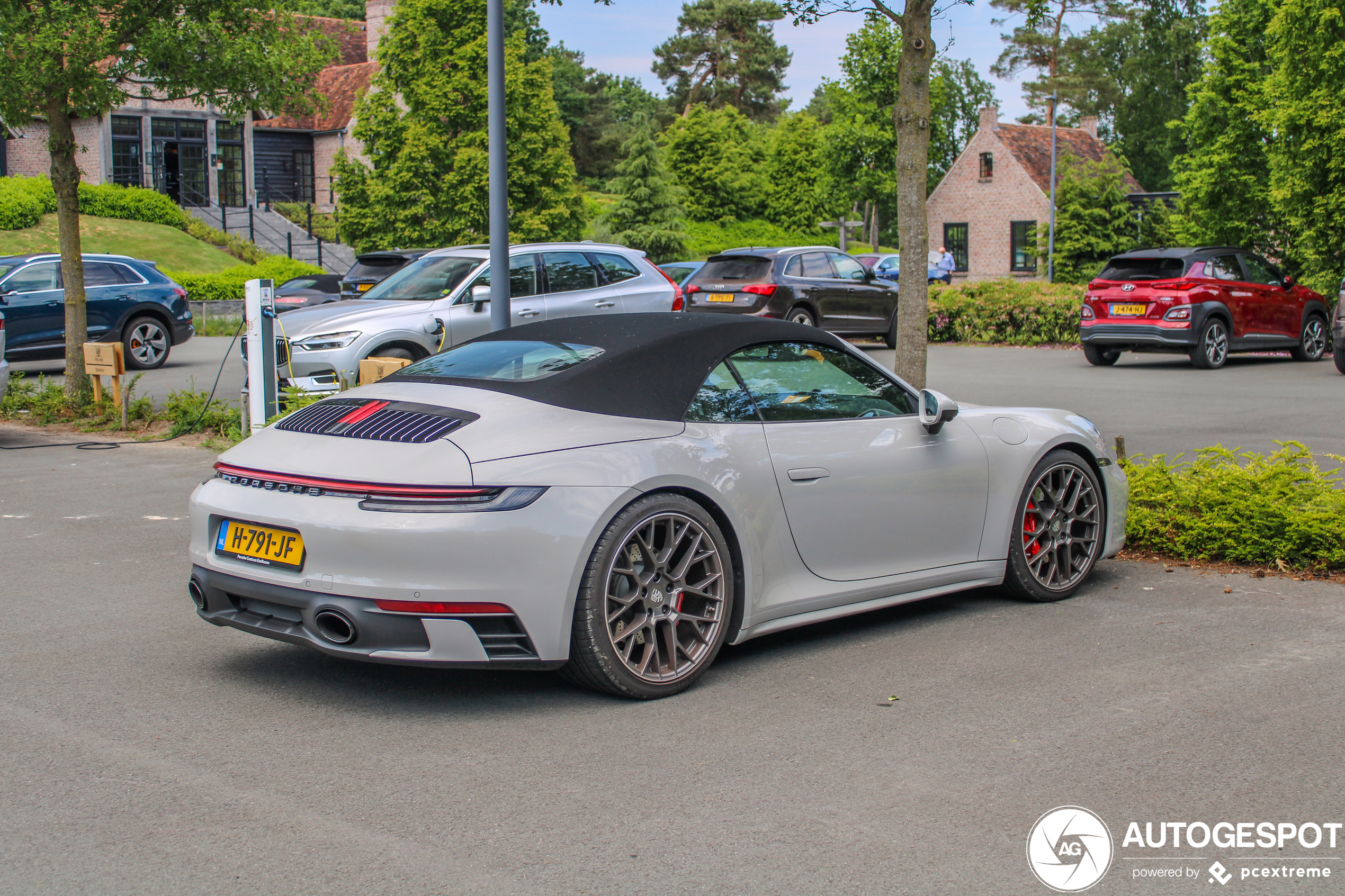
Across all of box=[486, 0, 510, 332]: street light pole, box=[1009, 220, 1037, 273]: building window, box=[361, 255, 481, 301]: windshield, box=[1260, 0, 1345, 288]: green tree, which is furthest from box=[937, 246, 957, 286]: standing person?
box=[486, 0, 510, 332]: street light pole

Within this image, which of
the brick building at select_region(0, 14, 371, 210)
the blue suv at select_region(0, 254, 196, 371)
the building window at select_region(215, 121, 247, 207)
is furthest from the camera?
the building window at select_region(215, 121, 247, 207)

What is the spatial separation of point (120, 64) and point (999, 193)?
52937 mm

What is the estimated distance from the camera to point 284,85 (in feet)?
45.7

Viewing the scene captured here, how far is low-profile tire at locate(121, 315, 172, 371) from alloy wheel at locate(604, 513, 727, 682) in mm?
16248

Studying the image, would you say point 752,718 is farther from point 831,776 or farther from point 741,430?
point 741,430

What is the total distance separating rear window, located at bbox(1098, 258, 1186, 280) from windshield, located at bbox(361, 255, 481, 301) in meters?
10.4

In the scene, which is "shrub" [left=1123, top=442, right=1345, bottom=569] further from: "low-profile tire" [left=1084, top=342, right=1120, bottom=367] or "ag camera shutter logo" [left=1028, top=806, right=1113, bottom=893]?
"low-profile tire" [left=1084, top=342, right=1120, bottom=367]

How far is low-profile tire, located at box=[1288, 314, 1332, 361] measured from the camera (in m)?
19.8

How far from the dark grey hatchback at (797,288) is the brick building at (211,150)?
24.3 metres

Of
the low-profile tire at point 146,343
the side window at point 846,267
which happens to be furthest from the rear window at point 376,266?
the side window at point 846,267

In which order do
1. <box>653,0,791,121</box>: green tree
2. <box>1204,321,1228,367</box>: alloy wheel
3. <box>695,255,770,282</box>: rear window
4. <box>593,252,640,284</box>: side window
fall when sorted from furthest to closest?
1. <box>653,0,791,121</box>: green tree
2. <box>695,255,770,282</box>: rear window
3. <box>1204,321,1228,367</box>: alloy wheel
4. <box>593,252,640,284</box>: side window

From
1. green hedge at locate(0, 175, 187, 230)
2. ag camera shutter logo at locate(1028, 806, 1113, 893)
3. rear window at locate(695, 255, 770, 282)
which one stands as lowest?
ag camera shutter logo at locate(1028, 806, 1113, 893)

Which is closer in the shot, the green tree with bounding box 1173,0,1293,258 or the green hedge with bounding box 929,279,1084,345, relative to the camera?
the green hedge with bounding box 929,279,1084,345

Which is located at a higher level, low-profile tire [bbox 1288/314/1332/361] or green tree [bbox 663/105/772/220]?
green tree [bbox 663/105/772/220]
